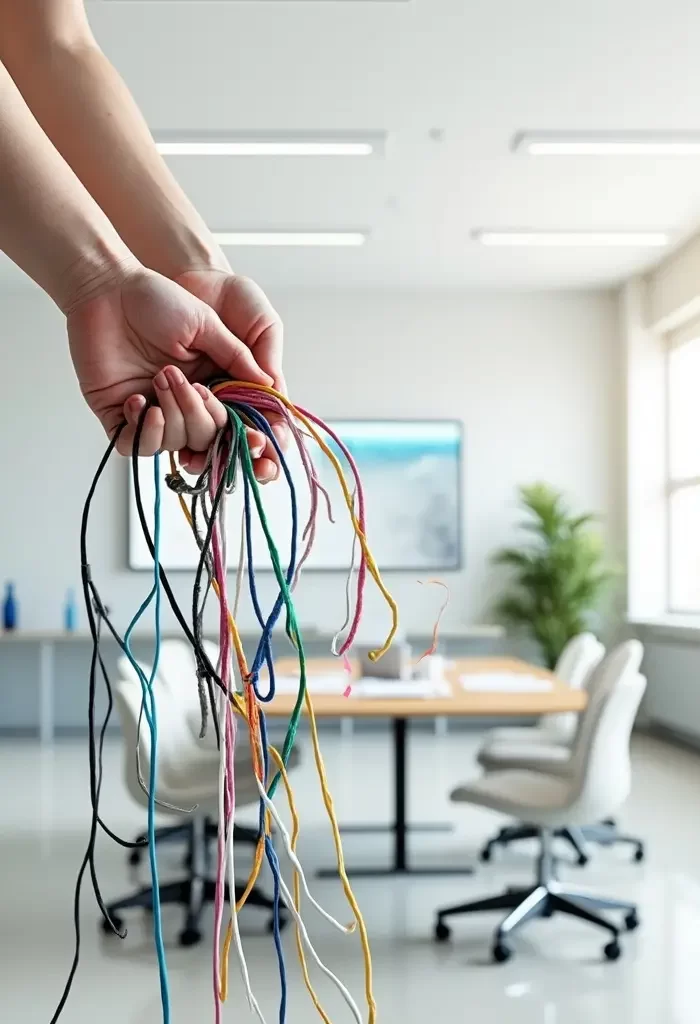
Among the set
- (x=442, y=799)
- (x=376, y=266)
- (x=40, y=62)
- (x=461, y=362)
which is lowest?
(x=442, y=799)

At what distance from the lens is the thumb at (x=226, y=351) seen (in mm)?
858

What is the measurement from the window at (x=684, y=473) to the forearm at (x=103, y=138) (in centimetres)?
672

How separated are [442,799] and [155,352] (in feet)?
16.0

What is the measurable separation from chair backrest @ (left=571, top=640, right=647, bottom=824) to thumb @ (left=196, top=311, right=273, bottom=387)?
2.54 meters

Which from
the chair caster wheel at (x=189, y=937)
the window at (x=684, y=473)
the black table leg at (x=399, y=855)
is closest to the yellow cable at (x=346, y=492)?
the chair caster wheel at (x=189, y=937)

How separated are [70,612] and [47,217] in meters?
6.87

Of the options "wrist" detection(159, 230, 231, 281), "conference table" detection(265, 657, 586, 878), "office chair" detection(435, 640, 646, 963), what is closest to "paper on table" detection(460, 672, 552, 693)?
"conference table" detection(265, 657, 586, 878)

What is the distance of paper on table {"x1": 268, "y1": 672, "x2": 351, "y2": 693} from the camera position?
3743 millimetres

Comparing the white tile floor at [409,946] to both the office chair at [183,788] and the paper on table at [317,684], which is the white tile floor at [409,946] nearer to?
the office chair at [183,788]

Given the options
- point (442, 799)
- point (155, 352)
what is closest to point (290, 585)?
point (155, 352)

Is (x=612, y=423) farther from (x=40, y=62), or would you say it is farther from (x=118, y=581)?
(x=40, y=62)

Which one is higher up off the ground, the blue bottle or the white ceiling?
the white ceiling

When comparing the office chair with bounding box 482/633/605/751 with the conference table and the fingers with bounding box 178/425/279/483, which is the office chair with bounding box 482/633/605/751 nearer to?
the conference table

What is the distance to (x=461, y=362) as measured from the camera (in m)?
7.94
